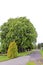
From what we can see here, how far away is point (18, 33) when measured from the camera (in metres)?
57.3

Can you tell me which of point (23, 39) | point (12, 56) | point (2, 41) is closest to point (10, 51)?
point (12, 56)

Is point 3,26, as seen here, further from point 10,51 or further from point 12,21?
point 10,51

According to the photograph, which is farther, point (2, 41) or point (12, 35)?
point (2, 41)

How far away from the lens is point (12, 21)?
200ft

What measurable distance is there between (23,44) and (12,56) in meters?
16.9

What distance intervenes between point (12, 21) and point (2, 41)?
20.4 ft

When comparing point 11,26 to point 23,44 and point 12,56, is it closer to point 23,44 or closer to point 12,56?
point 23,44

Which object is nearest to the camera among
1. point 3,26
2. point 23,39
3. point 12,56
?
point 12,56

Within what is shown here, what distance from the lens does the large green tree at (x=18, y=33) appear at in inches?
2251

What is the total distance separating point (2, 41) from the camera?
2383 inches

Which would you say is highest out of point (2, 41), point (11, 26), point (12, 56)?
point (11, 26)

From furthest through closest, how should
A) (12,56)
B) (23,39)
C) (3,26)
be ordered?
(3,26), (23,39), (12,56)

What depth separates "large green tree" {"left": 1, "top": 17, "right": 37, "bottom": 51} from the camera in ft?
188

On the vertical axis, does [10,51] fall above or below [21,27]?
below
